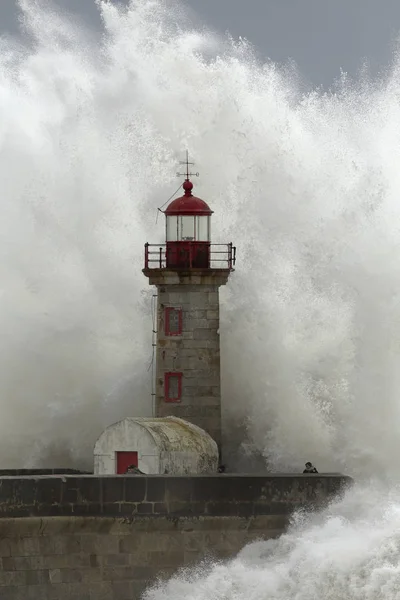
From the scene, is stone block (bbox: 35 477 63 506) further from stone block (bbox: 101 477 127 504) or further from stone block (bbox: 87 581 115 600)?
stone block (bbox: 87 581 115 600)

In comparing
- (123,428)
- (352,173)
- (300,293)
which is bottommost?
(123,428)

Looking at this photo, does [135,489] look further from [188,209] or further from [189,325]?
[188,209]

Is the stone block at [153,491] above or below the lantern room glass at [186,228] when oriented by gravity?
below

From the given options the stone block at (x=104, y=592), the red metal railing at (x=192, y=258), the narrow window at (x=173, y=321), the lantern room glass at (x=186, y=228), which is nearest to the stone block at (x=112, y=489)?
the stone block at (x=104, y=592)

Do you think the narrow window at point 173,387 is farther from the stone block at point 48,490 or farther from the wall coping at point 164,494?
the stone block at point 48,490

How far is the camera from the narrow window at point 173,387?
2203cm

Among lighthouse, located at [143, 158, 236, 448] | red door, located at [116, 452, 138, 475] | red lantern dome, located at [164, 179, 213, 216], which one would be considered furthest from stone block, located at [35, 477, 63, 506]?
red lantern dome, located at [164, 179, 213, 216]

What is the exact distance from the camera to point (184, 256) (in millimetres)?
22109

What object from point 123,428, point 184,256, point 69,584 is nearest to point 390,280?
point 184,256

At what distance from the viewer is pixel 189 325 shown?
72.4ft

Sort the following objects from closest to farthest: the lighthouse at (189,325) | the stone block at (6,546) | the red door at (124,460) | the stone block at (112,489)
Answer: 1. the stone block at (6,546)
2. the stone block at (112,489)
3. the red door at (124,460)
4. the lighthouse at (189,325)

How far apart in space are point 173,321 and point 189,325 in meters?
0.18

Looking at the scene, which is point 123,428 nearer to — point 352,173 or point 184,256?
point 184,256

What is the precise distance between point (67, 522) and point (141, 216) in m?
7.85
